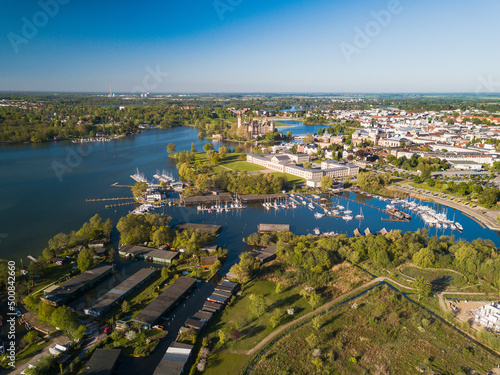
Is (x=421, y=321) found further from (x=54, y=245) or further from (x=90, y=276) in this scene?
(x=54, y=245)

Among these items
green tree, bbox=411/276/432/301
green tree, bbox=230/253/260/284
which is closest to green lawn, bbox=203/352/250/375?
green tree, bbox=230/253/260/284

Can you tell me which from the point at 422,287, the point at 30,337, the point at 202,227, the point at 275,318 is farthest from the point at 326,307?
the point at 30,337

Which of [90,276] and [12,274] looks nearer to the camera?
[12,274]

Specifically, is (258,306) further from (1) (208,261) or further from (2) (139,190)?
(2) (139,190)

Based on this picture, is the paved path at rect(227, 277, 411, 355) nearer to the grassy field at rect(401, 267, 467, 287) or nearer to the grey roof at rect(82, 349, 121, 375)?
the grassy field at rect(401, 267, 467, 287)

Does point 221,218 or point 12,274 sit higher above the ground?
point 12,274

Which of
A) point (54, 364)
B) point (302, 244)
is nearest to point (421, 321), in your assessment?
point (302, 244)

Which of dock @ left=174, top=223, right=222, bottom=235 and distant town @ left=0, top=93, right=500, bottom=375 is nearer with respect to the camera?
distant town @ left=0, top=93, right=500, bottom=375
